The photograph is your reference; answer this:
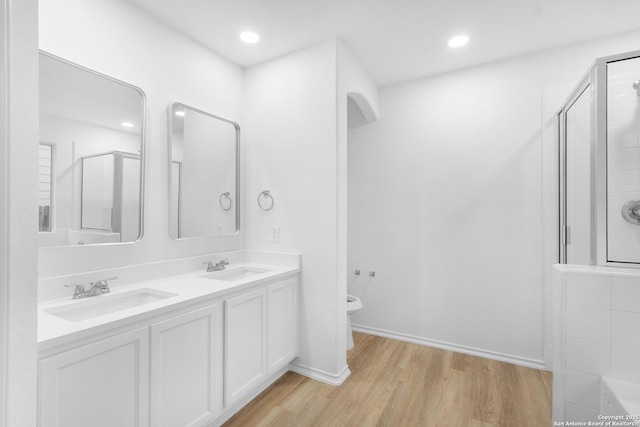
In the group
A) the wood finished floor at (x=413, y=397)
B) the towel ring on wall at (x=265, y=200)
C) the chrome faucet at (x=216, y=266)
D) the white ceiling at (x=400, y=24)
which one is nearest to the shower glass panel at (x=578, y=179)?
the white ceiling at (x=400, y=24)

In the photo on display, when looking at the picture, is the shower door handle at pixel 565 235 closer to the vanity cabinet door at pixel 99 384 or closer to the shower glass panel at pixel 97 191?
the vanity cabinet door at pixel 99 384

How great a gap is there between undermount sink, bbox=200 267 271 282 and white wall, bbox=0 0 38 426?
1.27 m

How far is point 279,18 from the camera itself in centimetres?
205

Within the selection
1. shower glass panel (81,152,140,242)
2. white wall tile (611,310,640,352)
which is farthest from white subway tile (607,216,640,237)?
shower glass panel (81,152,140,242)

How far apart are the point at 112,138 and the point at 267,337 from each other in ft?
5.15

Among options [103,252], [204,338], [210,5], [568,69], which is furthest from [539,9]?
[103,252]

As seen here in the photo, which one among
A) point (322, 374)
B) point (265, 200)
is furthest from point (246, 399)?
point (265, 200)

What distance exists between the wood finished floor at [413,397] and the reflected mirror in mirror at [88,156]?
1.41 metres

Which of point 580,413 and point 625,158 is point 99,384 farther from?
point 625,158

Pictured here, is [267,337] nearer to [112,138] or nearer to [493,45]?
[112,138]

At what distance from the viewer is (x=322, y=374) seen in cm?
228

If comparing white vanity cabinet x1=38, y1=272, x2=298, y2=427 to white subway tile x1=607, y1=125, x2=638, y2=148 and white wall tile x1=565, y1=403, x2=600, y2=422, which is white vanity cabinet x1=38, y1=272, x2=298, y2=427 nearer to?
white wall tile x1=565, y1=403, x2=600, y2=422

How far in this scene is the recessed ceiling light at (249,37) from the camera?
2213 millimetres

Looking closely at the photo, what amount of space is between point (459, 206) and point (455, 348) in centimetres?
129
